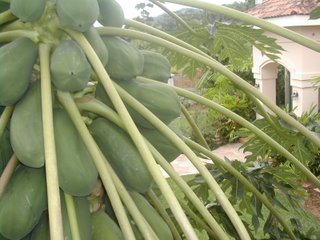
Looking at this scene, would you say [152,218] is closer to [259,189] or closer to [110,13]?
[110,13]

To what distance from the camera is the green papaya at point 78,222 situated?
74 cm

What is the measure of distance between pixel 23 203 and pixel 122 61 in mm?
286

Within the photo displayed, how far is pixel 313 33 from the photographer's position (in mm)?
6809

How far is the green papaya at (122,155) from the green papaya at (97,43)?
11 cm

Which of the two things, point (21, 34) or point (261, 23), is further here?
point (261, 23)

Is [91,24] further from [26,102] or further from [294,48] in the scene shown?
[294,48]

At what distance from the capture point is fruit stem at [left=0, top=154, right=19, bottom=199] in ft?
2.39

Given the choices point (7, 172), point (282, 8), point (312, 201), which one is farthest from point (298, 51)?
A: point (7, 172)

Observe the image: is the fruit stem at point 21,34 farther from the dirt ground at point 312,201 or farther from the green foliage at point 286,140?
the dirt ground at point 312,201

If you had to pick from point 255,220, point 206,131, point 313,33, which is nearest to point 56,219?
point 255,220

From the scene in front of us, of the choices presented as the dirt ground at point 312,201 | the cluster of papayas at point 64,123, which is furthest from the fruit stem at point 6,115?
the dirt ground at point 312,201

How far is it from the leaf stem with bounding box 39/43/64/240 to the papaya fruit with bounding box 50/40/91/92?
0.05 feet

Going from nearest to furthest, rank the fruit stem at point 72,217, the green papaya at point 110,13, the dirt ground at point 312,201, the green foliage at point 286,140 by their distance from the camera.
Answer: the fruit stem at point 72,217 → the green papaya at point 110,13 → the green foliage at point 286,140 → the dirt ground at point 312,201

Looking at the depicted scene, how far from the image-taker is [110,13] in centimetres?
89
